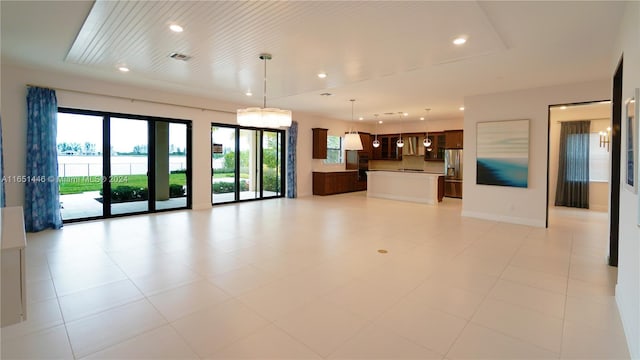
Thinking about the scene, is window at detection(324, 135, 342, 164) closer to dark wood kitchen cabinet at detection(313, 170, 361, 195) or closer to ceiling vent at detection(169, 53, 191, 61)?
dark wood kitchen cabinet at detection(313, 170, 361, 195)

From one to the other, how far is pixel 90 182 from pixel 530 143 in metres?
9.07

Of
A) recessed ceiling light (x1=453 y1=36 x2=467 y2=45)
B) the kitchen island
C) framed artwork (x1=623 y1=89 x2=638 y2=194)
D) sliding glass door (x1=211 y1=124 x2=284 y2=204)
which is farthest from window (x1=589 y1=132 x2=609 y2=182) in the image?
sliding glass door (x1=211 y1=124 x2=284 y2=204)

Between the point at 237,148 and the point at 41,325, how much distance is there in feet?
21.7

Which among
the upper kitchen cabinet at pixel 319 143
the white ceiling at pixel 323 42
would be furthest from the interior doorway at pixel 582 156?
the upper kitchen cabinet at pixel 319 143

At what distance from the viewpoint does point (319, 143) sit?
10.6 meters

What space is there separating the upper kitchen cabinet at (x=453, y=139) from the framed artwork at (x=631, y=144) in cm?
801

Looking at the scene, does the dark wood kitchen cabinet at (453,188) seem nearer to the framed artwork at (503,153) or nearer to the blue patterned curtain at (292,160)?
the framed artwork at (503,153)

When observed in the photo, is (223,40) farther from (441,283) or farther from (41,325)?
(441,283)

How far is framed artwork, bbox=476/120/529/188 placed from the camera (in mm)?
6324

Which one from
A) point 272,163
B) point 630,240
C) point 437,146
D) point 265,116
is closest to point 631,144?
point 630,240

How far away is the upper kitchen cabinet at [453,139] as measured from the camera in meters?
10.3

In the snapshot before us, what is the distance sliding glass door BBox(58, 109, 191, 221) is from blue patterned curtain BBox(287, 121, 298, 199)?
3164 mm

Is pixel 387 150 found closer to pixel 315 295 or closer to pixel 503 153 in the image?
pixel 503 153

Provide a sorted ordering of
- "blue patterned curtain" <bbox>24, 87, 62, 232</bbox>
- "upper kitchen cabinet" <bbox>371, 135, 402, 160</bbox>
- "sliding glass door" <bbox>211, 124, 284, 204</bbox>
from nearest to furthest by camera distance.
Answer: "blue patterned curtain" <bbox>24, 87, 62, 232</bbox>
"sliding glass door" <bbox>211, 124, 284, 204</bbox>
"upper kitchen cabinet" <bbox>371, 135, 402, 160</bbox>
